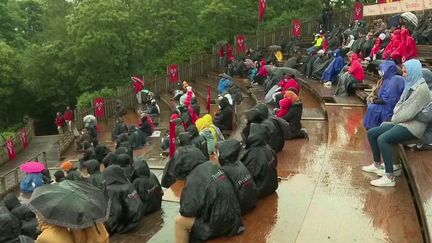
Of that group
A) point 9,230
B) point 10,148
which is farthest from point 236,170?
point 10,148

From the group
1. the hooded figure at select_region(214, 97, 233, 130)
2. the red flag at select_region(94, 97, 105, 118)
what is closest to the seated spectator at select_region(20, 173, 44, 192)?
the hooded figure at select_region(214, 97, 233, 130)

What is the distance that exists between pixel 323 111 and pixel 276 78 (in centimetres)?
210

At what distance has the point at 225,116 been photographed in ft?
41.5

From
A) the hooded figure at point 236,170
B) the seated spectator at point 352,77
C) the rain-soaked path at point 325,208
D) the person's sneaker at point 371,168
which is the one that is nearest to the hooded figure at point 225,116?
the seated spectator at point 352,77

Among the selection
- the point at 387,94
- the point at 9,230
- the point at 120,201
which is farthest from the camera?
the point at 387,94

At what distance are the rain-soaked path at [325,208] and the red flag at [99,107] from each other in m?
14.5

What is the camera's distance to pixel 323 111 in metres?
12.1

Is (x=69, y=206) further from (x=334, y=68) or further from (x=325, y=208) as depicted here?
(x=334, y=68)

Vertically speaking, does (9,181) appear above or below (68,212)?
below

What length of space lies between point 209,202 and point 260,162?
1524mm

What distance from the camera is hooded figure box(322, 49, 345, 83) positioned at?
14789mm

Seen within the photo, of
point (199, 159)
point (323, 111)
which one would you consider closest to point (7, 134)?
point (323, 111)

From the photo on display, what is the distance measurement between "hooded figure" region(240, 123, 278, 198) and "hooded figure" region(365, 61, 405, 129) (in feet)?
8.13

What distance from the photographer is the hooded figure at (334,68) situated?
14789 mm
